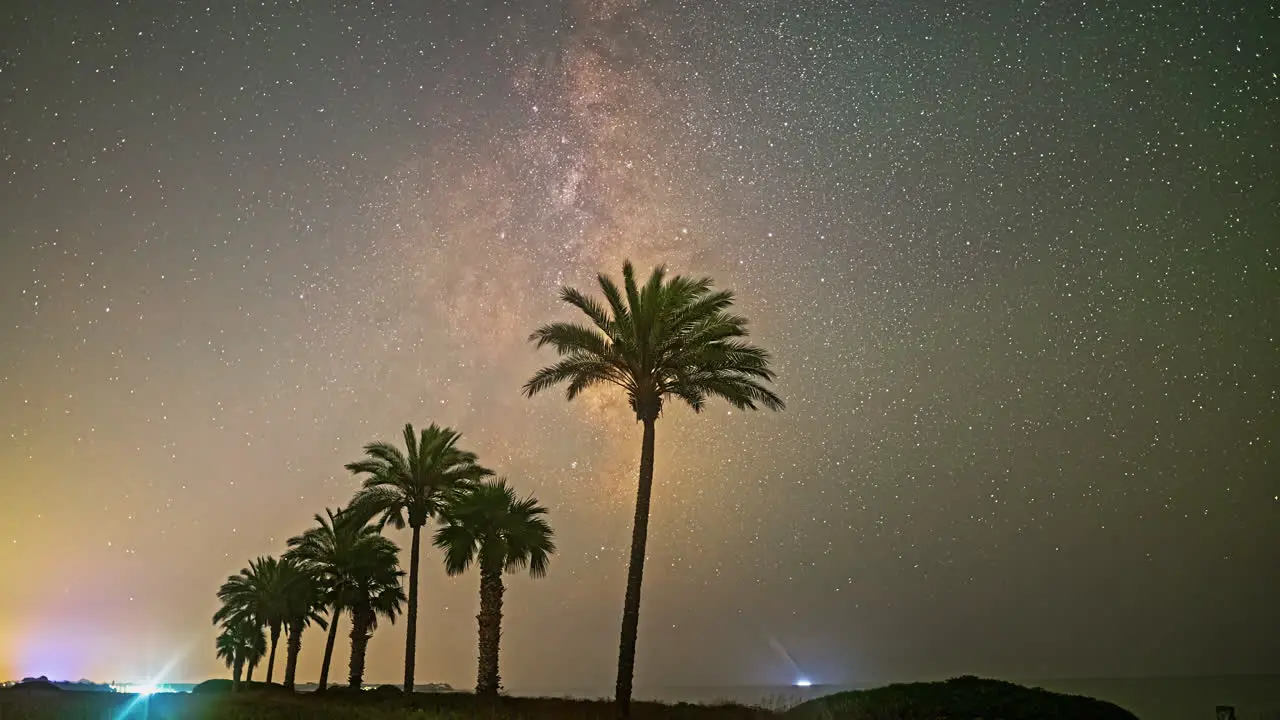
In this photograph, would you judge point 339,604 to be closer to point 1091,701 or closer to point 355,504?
point 355,504

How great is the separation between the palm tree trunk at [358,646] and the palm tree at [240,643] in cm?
1542

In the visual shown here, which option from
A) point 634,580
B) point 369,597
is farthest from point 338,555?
point 634,580

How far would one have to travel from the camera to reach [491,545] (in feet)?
125

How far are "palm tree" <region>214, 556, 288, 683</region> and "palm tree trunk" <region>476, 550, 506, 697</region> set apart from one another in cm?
2267

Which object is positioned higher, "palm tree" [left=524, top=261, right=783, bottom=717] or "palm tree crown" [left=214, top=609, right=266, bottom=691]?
"palm tree" [left=524, top=261, right=783, bottom=717]

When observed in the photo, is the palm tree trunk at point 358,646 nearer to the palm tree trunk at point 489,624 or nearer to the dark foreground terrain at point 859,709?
the palm tree trunk at point 489,624

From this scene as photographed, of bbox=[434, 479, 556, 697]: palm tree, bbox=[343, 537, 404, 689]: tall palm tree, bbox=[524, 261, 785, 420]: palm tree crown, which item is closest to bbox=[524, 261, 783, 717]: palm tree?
bbox=[524, 261, 785, 420]: palm tree crown

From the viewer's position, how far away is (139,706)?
2175 centimetres

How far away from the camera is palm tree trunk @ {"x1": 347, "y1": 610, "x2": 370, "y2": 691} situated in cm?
4384

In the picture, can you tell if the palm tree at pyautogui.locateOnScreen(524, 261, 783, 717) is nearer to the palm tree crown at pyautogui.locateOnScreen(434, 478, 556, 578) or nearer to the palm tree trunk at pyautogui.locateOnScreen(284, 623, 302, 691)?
the palm tree crown at pyautogui.locateOnScreen(434, 478, 556, 578)

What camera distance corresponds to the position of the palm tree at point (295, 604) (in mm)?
53250

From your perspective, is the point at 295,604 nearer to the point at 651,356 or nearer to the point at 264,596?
the point at 264,596

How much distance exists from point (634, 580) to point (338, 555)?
948 inches

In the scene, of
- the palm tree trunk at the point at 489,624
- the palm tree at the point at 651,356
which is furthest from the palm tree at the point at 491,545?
the palm tree at the point at 651,356
